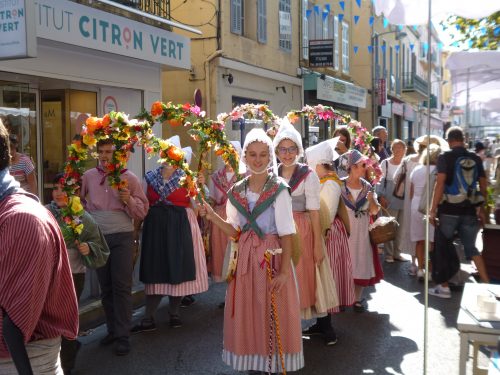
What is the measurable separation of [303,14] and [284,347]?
53.2ft

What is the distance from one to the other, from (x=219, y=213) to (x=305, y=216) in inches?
83.9

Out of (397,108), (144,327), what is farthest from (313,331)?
(397,108)

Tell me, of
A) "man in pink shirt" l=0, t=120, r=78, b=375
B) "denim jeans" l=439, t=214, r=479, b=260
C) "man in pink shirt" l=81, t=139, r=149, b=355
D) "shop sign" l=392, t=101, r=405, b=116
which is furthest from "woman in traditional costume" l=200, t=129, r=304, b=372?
"shop sign" l=392, t=101, r=405, b=116

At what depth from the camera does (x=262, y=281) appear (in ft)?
13.6

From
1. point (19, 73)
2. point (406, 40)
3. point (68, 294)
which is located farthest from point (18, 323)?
point (406, 40)

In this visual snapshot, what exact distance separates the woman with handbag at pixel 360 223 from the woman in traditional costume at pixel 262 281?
2394 millimetres

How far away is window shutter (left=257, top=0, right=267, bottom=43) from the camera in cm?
1589

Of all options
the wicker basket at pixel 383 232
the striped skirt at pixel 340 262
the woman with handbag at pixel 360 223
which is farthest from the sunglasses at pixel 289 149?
the wicker basket at pixel 383 232

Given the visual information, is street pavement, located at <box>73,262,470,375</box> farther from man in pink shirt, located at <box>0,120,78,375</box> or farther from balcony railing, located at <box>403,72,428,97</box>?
balcony railing, located at <box>403,72,428,97</box>

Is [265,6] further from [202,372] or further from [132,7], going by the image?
[202,372]

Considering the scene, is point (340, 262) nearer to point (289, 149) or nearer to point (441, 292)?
point (289, 149)

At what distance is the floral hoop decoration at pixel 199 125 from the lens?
17.3 feet

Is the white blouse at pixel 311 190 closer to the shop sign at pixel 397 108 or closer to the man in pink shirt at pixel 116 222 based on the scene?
the man in pink shirt at pixel 116 222

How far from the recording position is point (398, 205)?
356 inches
